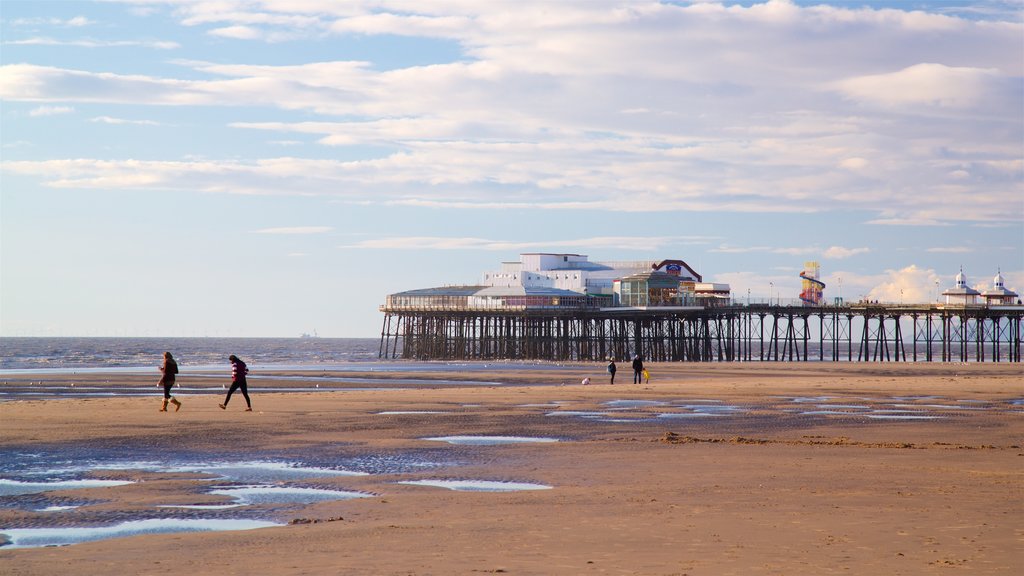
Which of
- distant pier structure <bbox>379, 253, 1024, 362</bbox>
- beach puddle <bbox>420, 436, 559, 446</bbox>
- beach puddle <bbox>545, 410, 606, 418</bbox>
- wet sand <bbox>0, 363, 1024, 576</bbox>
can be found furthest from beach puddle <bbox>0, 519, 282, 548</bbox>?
distant pier structure <bbox>379, 253, 1024, 362</bbox>

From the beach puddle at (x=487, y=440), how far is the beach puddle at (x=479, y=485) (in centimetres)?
512

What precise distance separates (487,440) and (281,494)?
7.40 m

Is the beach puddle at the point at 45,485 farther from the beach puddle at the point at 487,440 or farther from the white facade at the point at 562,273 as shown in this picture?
the white facade at the point at 562,273

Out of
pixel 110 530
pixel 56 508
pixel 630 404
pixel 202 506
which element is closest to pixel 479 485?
pixel 202 506

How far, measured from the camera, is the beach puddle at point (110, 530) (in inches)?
444

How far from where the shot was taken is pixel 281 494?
47.5 feet

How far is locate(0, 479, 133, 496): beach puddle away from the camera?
1455 centimetres

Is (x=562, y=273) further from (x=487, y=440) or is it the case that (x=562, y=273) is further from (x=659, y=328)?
(x=487, y=440)

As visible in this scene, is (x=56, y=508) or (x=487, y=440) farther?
(x=487, y=440)

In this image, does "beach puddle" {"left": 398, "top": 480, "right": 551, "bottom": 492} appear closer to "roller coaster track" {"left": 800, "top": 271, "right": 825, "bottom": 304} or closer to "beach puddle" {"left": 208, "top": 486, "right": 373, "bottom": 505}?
"beach puddle" {"left": 208, "top": 486, "right": 373, "bottom": 505}

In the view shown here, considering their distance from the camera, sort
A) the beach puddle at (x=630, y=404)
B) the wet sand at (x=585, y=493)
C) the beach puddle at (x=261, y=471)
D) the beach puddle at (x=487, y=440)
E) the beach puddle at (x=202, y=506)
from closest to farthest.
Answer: the wet sand at (x=585, y=493), the beach puddle at (x=202, y=506), the beach puddle at (x=261, y=471), the beach puddle at (x=487, y=440), the beach puddle at (x=630, y=404)

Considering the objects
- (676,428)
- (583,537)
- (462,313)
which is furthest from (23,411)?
(462,313)

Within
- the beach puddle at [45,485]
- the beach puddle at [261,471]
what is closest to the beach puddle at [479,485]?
the beach puddle at [261,471]

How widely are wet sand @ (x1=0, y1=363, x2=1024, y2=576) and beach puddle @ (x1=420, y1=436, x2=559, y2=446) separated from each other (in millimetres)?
575
